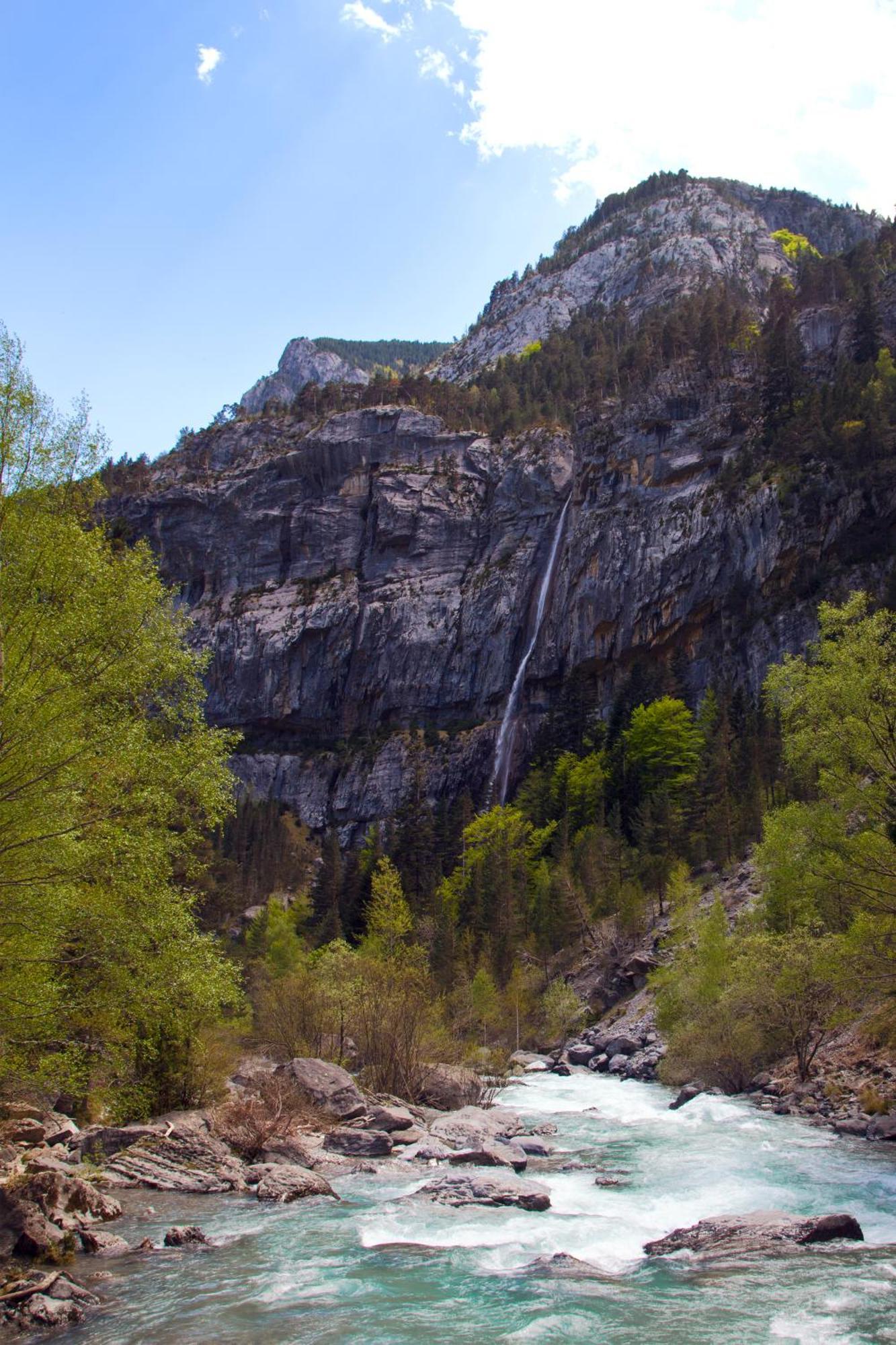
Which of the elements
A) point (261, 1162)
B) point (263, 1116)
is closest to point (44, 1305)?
point (261, 1162)

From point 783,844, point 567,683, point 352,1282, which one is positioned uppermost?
point 567,683

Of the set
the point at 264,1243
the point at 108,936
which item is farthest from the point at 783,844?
the point at 108,936

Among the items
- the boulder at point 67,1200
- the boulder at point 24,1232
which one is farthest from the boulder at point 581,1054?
the boulder at point 24,1232

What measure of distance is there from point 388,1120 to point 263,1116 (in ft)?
12.4

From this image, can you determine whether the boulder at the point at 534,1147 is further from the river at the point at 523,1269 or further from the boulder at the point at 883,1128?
the boulder at the point at 883,1128

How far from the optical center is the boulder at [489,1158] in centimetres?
2050

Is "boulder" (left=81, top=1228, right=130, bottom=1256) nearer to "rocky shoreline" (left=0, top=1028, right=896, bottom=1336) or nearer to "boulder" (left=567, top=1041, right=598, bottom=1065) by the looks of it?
"rocky shoreline" (left=0, top=1028, right=896, bottom=1336)

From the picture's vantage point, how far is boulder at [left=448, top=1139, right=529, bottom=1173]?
20500 mm

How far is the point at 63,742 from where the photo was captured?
1167cm

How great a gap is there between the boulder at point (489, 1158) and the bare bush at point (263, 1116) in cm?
431

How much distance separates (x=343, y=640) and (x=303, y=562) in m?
15.9

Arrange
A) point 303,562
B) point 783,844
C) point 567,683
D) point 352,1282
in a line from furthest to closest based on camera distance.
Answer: point 303,562 < point 567,683 < point 783,844 < point 352,1282

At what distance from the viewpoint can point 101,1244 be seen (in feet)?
44.5

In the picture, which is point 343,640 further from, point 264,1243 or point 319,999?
point 264,1243
